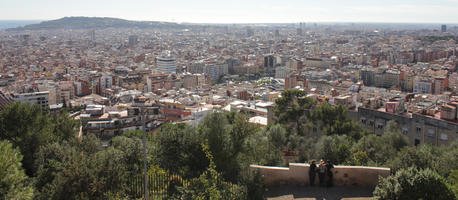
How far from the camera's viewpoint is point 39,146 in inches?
331

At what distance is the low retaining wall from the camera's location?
6.49 metres

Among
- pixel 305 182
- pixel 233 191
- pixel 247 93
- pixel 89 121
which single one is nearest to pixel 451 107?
pixel 305 182

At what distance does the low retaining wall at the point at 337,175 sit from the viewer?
649 cm

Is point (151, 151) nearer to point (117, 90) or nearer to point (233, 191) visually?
point (233, 191)

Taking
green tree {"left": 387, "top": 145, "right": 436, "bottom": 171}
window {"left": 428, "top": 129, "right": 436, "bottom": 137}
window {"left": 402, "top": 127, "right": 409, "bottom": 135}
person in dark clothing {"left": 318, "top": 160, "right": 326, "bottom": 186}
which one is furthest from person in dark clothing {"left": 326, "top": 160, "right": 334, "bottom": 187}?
window {"left": 402, "top": 127, "right": 409, "bottom": 135}

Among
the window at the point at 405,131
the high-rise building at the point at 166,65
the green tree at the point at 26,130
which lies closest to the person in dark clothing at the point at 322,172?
the green tree at the point at 26,130

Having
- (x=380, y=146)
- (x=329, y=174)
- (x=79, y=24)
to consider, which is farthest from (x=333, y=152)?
(x=79, y=24)

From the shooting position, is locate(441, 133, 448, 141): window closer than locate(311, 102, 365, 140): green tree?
Yes

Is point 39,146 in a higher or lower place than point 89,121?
higher

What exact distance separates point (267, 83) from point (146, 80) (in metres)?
12.9

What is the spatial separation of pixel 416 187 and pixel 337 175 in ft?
4.61

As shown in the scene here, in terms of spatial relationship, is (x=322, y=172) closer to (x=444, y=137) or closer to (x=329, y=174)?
(x=329, y=174)

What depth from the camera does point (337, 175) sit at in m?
6.56

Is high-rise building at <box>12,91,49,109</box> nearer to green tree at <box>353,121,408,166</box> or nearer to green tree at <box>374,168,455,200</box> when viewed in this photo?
green tree at <box>353,121,408,166</box>
